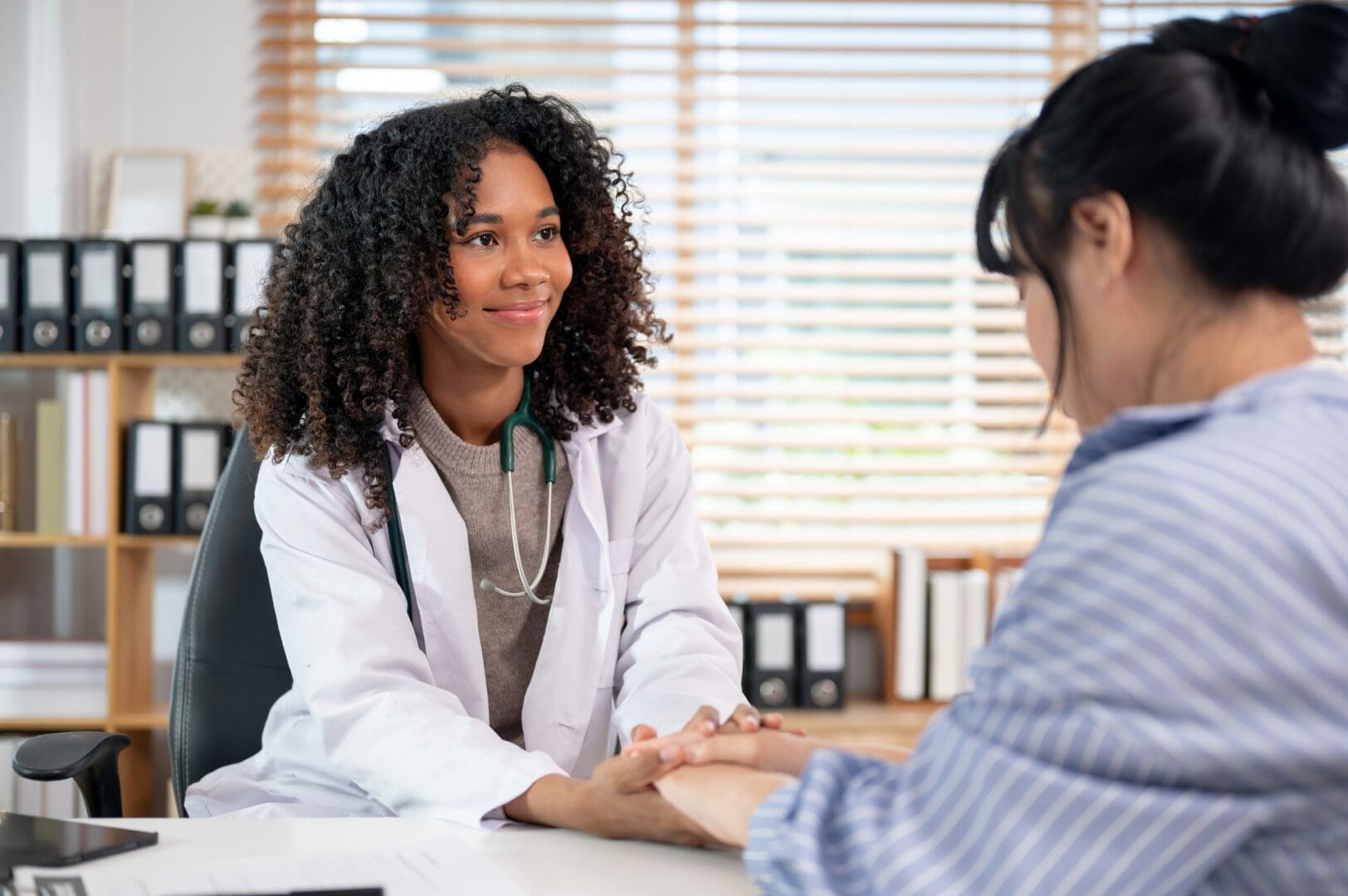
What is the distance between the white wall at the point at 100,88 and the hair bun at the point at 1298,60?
2.70 m

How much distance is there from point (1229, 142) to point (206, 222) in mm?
2598

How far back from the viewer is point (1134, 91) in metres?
0.80

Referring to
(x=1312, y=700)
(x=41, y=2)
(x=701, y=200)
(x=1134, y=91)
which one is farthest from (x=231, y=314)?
(x=1312, y=700)

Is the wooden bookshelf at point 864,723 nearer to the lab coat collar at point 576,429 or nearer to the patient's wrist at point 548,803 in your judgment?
the lab coat collar at point 576,429

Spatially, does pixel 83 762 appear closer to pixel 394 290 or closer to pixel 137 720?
pixel 394 290

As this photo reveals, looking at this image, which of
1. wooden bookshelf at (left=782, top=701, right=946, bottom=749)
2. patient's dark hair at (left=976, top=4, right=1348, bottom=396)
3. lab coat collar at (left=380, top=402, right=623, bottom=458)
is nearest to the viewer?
patient's dark hair at (left=976, top=4, right=1348, bottom=396)

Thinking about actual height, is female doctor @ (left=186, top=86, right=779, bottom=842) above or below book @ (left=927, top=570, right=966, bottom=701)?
above

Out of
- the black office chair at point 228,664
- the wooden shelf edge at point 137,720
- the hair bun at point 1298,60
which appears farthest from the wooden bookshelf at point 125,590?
the hair bun at point 1298,60

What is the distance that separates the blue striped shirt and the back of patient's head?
15cm

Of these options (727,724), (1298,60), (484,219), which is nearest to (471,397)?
(484,219)

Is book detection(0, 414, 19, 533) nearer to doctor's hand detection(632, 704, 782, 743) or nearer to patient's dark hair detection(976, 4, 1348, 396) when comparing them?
doctor's hand detection(632, 704, 782, 743)

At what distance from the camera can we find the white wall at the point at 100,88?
2.85 m

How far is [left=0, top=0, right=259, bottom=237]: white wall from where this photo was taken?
2.85 metres

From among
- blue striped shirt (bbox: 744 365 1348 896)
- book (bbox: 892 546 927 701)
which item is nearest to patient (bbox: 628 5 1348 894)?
blue striped shirt (bbox: 744 365 1348 896)
